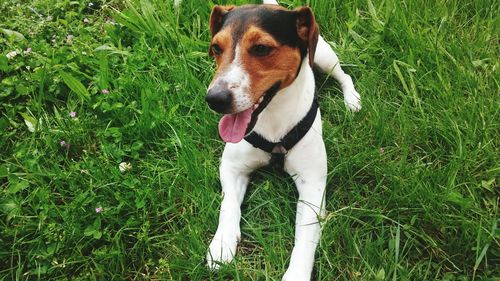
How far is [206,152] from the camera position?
2.91m

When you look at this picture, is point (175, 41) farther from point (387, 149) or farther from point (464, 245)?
point (464, 245)

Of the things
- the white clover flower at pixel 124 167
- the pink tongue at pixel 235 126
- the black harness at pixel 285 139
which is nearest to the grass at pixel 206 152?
the white clover flower at pixel 124 167

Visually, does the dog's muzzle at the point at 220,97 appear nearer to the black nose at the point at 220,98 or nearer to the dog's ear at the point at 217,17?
the black nose at the point at 220,98

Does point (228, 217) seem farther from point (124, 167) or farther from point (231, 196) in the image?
point (124, 167)

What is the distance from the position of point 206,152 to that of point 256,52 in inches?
35.6

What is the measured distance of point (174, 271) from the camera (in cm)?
235

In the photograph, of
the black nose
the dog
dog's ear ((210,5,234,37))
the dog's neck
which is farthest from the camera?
dog's ear ((210,5,234,37))

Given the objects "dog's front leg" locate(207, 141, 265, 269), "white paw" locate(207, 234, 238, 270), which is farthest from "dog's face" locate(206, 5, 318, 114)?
"white paw" locate(207, 234, 238, 270)

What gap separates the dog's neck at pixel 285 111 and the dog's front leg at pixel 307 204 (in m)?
0.17

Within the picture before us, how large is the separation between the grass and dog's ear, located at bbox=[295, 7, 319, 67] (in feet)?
2.42

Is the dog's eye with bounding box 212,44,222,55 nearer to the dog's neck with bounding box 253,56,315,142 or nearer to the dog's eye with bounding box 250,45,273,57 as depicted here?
the dog's eye with bounding box 250,45,273,57

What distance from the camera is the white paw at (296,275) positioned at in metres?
2.19

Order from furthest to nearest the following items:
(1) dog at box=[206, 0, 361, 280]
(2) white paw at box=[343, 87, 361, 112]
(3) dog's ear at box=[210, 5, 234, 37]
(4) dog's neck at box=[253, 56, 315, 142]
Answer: (2) white paw at box=[343, 87, 361, 112] < (3) dog's ear at box=[210, 5, 234, 37] < (4) dog's neck at box=[253, 56, 315, 142] < (1) dog at box=[206, 0, 361, 280]

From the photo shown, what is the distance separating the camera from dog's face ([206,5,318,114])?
2.12 metres
